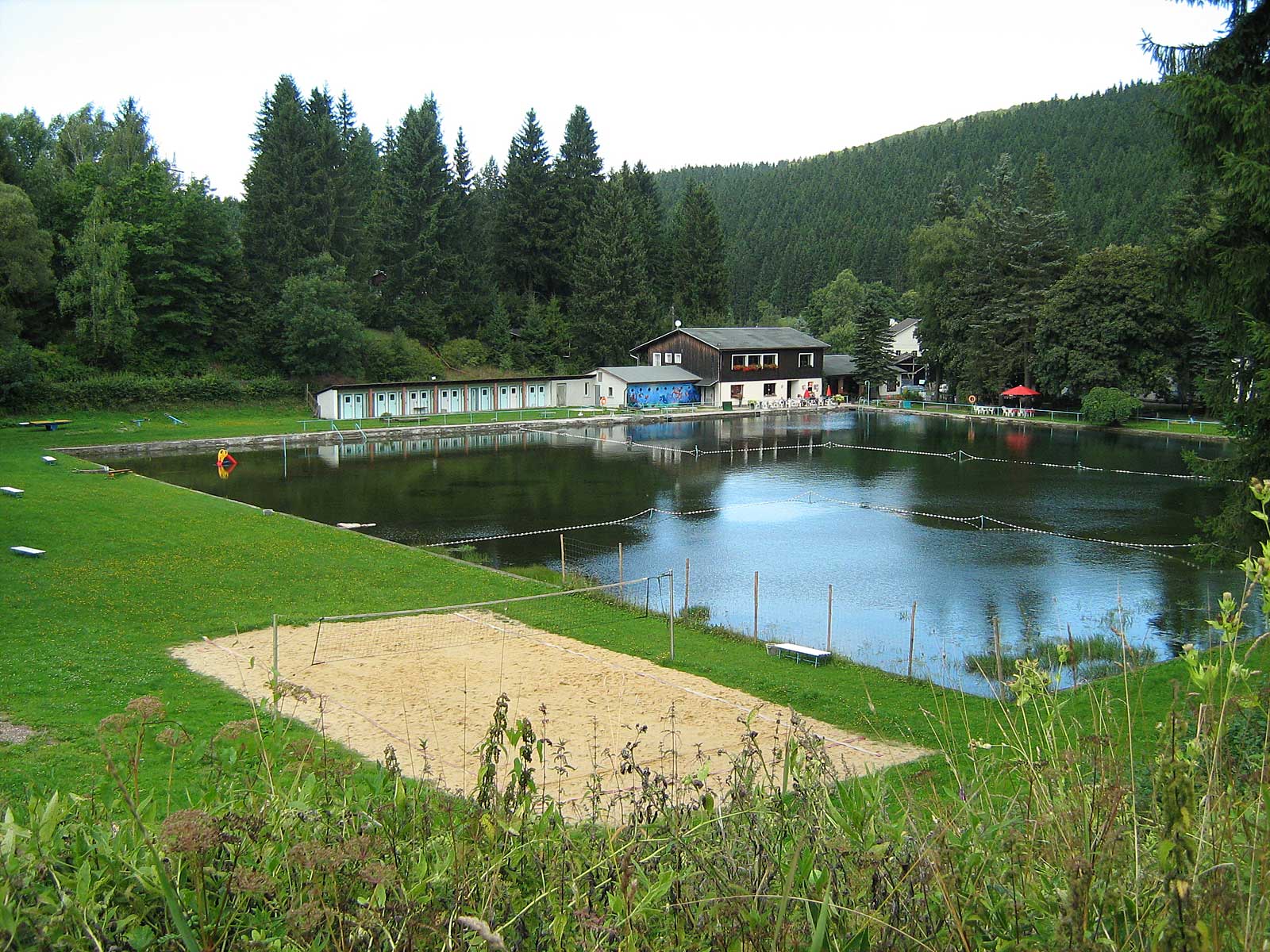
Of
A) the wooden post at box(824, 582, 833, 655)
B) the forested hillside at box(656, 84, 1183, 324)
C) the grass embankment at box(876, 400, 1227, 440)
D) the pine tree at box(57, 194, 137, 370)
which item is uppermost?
the forested hillside at box(656, 84, 1183, 324)

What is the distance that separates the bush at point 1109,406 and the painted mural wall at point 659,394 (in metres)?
25.0

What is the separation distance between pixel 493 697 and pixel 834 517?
1776cm

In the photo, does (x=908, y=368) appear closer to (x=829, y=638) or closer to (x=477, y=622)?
(x=829, y=638)

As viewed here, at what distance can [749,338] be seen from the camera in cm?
6788

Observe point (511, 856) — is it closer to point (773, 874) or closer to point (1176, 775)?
point (773, 874)

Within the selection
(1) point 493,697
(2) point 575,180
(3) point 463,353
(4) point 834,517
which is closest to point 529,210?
(2) point 575,180

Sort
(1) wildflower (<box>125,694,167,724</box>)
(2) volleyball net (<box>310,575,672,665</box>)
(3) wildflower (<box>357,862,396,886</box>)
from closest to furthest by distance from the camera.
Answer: (3) wildflower (<box>357,862,396,886</box>) → (1) wildflower (<box>125,694,167,724</box>) → (2) volleyball net (<box>310,575,672,665</box>)

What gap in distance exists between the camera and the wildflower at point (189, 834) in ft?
8.83

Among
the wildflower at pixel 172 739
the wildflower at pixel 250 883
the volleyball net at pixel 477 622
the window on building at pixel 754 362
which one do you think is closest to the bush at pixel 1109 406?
the window on building at pixel 754 362

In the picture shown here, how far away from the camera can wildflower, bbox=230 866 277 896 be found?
265 cm

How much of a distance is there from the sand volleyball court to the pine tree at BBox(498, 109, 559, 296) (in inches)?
2435

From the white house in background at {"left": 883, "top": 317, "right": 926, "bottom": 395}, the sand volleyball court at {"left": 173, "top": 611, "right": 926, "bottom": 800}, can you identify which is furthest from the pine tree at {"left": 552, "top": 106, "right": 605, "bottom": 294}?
the sand volleyball court at {"left": 173, "top": 611, "right": 926, "bottom": 800}

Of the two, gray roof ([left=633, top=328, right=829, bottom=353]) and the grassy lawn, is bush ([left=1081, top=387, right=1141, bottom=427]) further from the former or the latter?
the grassy lawn

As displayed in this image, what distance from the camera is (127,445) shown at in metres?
41.6
